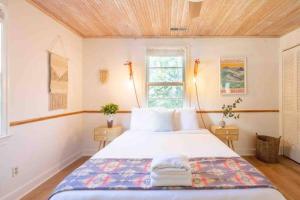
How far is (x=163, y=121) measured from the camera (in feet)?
12.7

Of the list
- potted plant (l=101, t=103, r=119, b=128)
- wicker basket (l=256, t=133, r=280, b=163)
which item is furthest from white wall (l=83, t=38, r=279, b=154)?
wicker basket (l=256, t=133, r=280, b=163)

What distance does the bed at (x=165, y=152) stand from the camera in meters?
1.60

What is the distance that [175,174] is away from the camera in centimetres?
172

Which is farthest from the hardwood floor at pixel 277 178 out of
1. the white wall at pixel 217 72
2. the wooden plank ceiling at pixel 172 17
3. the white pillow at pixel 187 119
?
the wooden plank ceiling at pixel 172 17

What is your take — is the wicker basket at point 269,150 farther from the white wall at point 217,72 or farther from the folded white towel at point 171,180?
the folded white towel at point 171,180

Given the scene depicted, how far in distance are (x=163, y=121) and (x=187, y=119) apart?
460mm

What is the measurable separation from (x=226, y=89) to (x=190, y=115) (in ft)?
3.30

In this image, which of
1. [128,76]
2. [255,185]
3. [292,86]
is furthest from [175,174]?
[292,86]

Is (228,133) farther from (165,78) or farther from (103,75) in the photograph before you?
(103,75)

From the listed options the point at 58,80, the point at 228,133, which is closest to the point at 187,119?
the point at 228,133

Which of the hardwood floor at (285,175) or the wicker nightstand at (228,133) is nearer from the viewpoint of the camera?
the hardwood floor at (285,175)

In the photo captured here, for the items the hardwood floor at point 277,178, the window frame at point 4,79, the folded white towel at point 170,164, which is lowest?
the hardwood floor at point 277,178

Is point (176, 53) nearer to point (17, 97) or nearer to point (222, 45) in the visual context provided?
point (222, 45)

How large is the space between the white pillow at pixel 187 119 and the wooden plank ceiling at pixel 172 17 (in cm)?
145
